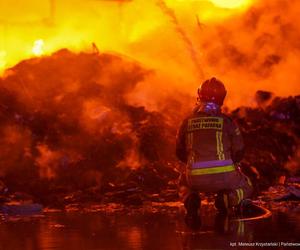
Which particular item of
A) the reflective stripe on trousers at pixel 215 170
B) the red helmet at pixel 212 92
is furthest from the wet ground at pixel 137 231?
the red helmet at pixel 212 92

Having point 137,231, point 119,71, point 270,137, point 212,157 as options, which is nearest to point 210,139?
point 212,157

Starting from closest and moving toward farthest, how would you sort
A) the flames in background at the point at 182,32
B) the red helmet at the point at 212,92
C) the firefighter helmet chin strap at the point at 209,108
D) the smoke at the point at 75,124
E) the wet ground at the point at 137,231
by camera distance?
the wet ground at the point at 137,231 < the firefighter helmet chin strap at the point at 209,108 < the red helmet at the point at 212,92 < the smoke at the point at 75,124 < the flames in background at the point at 182,32

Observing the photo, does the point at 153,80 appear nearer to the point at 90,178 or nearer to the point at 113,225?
the point at 90,178

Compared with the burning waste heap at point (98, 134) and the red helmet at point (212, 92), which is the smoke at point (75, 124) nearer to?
the burning waste heap at point (98, 134)

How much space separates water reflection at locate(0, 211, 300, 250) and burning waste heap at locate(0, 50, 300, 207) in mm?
2108

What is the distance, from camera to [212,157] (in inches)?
309

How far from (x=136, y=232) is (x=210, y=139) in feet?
5.21

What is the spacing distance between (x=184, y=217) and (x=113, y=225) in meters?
1.01

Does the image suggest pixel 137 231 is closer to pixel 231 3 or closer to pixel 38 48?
pixel 38 48

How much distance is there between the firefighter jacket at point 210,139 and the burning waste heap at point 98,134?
2.44m

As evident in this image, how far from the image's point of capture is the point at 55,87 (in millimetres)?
12422

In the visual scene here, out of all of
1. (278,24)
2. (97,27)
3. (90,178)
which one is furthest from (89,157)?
(278,24)

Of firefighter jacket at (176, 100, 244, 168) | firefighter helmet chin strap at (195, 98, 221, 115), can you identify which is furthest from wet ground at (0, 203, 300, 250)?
firefighter helmet chin strap at (195, 98, 221, 115)

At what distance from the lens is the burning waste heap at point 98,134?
1103cm
